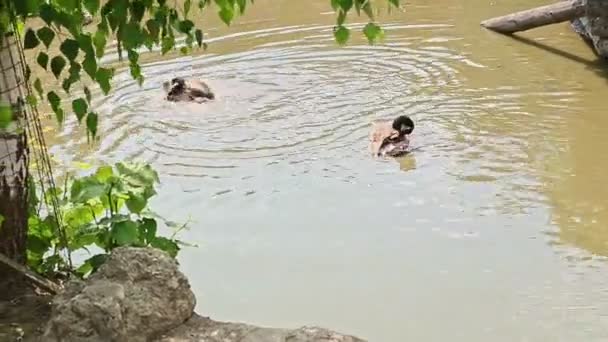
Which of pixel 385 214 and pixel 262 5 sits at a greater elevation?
pixel 262 5

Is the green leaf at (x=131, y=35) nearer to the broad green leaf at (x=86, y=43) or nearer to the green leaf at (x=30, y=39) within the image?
the broad green leaf at (x=86, y=43)

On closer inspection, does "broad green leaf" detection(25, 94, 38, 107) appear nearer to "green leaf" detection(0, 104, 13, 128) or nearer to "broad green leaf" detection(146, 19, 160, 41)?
"broad green leaf" detection(146, 19, 160, 41)

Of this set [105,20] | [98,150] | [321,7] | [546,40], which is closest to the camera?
[105,20]

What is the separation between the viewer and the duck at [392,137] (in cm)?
663

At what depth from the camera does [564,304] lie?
15.3ft

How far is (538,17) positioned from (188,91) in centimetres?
386

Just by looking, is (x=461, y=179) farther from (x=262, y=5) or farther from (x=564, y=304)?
(x=262, y=5)

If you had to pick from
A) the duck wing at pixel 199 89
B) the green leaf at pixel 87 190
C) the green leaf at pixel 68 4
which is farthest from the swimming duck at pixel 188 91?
the green leaf at pixel 68 4

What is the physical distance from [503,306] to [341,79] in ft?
14.0

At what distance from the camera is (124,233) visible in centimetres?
295

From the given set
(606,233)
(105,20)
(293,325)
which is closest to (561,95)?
(606,233)

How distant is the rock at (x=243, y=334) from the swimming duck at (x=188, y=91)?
5363mm


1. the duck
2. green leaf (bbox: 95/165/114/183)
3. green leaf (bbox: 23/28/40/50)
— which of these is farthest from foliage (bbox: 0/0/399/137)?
the duck

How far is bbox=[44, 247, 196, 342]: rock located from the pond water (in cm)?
195
